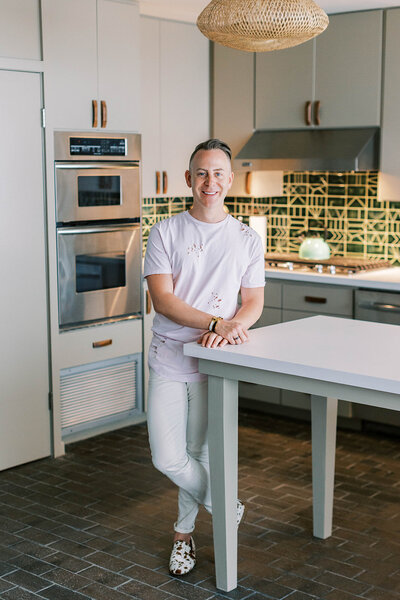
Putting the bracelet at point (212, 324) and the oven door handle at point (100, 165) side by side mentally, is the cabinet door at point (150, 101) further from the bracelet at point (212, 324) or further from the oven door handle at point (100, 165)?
the bracelet at point (212, 324)

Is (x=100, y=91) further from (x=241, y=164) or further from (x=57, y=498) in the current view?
(x=57, y=498)

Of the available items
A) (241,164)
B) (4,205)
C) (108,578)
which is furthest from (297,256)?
(108,578)

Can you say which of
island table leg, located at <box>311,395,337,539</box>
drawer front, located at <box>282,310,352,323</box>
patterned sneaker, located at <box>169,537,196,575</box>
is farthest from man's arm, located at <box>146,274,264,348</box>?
drawer front, located at <box>282,310,352,323</box>

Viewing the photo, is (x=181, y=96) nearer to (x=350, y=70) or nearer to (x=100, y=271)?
(x=350, y=70)

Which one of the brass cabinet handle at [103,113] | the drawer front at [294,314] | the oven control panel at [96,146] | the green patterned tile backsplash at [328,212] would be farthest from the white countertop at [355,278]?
the brass cabinet handle at [103,113]

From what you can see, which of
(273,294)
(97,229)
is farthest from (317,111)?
(97,229)

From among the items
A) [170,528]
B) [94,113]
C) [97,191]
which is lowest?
[170,528]

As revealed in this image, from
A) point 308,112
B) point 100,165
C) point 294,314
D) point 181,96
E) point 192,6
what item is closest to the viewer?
point 100,165

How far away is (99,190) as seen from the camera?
4.74 meters

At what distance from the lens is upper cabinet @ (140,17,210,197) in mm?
5387

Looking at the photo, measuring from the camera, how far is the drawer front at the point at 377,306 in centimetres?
482

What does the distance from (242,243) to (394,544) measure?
147cm

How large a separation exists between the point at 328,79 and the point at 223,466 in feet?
10.3

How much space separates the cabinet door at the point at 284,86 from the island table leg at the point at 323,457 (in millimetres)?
2587
